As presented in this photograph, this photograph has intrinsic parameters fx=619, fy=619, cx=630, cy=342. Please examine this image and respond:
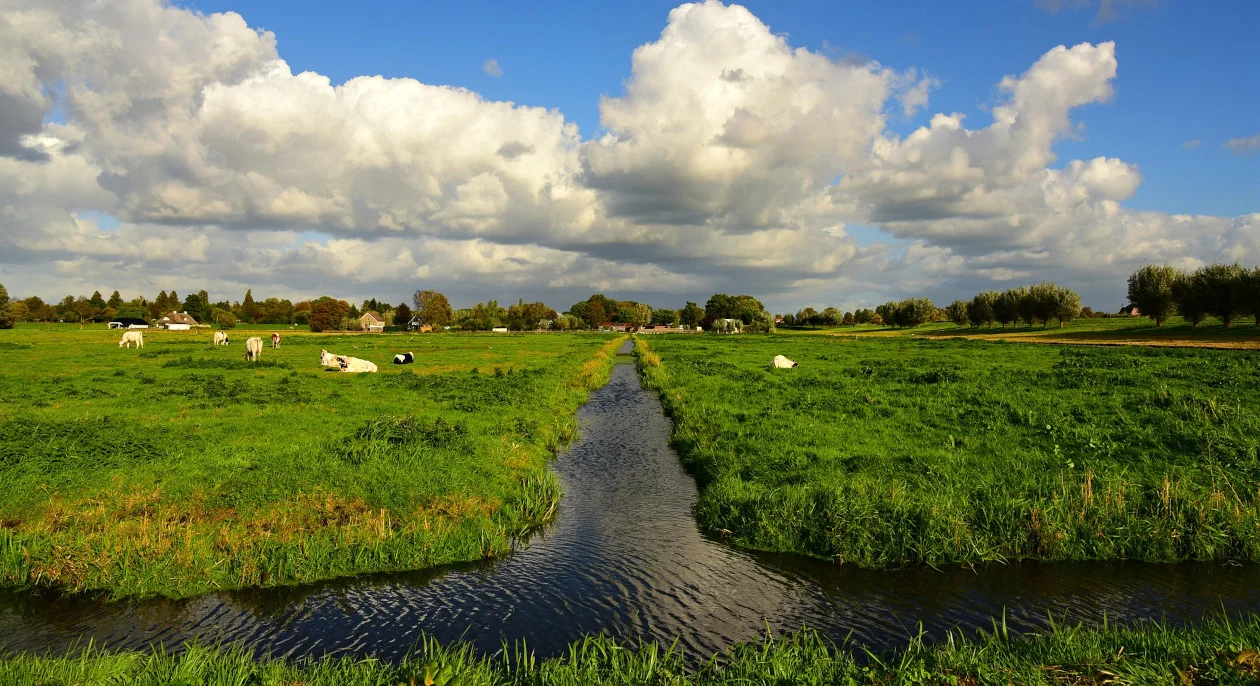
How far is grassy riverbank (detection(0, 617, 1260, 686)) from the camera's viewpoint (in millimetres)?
7848

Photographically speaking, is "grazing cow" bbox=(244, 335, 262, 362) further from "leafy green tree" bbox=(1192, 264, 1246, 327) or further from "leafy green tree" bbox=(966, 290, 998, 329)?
"leafy green tree" bbox=(966, 290, 998, 329)

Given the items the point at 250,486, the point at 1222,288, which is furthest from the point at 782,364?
the point at 1222,288

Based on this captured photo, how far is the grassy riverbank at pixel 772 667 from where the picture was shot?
25.7 ft

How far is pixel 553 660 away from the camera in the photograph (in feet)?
30.0

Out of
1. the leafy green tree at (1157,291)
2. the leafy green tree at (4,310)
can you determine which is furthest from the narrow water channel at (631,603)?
the leafy green tree at (4,310)

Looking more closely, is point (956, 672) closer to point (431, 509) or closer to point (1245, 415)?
point (431, 509)

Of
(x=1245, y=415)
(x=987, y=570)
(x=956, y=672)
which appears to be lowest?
(x=987, y=570)

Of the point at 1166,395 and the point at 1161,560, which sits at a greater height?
the point at 1166,395

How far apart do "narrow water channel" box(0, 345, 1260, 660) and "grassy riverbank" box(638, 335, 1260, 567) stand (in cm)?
73

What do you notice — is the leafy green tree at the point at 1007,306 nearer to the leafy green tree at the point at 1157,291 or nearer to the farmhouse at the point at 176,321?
→ the leafy green tree at the point at 1157,291

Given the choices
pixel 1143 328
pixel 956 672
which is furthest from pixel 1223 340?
pixel 956 672

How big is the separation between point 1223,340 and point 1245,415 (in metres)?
67.4

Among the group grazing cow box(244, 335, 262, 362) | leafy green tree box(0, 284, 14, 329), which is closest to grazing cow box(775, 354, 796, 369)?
grazing cow box(244, 335, 262, 362)

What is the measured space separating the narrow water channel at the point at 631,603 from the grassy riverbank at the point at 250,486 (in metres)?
0.66
